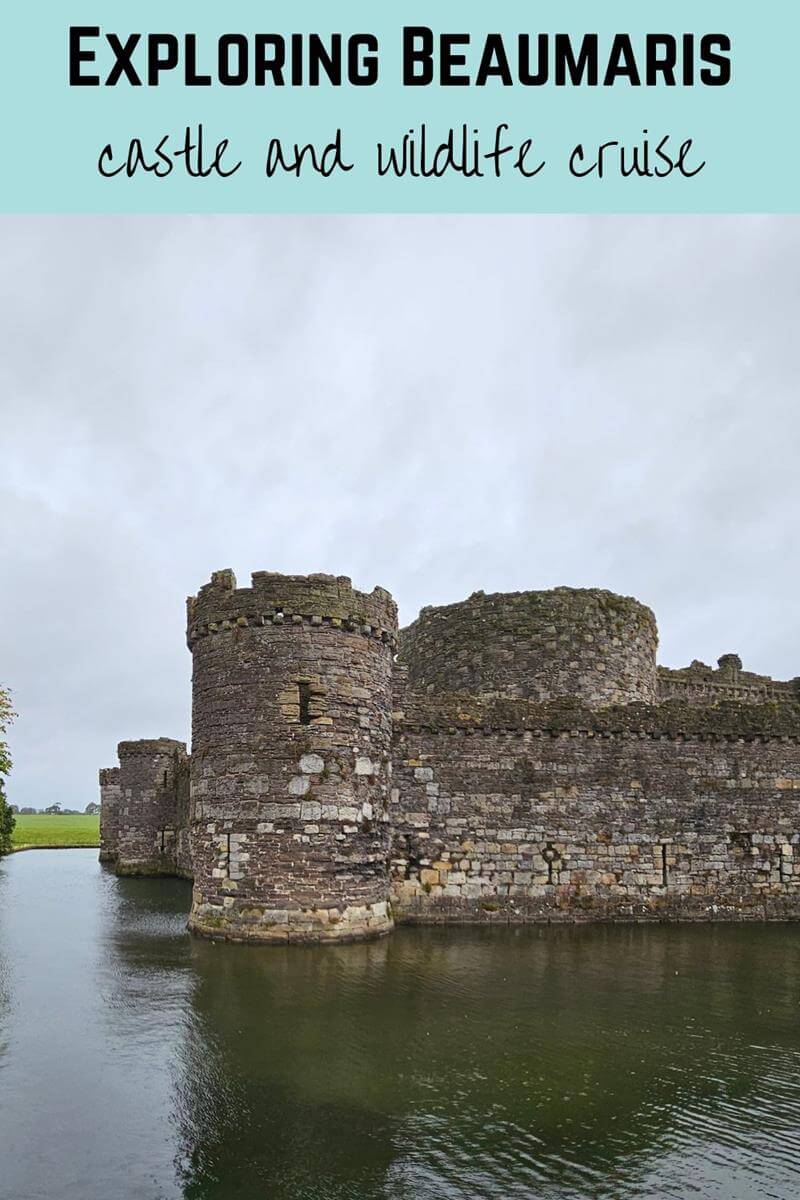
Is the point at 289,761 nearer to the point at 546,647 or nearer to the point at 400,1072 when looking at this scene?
the point at 400,1072

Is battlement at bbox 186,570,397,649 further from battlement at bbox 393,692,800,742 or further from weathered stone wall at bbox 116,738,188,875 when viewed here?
weathered stone wall at bbox 116,738,188,875

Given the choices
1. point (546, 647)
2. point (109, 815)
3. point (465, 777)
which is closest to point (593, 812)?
point (465, 777)

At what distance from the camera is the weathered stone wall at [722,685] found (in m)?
34.0

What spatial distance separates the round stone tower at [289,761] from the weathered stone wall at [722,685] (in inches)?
750

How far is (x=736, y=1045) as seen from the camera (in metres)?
10.3

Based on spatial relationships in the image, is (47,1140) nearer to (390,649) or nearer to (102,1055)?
(102,1055)

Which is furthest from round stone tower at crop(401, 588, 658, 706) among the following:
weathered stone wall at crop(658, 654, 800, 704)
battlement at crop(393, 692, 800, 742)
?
weathered stone wall at crop(658, 654, 800, 704)

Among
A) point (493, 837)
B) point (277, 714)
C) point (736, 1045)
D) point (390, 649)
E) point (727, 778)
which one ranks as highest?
point (390, 649)

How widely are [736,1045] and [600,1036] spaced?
1606 millimetres

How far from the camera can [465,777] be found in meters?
19.0

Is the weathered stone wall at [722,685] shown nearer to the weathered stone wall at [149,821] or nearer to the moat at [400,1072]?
the moat at [400,1072]

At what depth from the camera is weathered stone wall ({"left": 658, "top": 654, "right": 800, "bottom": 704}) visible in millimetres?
Answer: 34000

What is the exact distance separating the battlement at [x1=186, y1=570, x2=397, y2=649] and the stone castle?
4cm

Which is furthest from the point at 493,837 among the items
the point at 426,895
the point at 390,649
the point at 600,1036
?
the point at 600,1036
